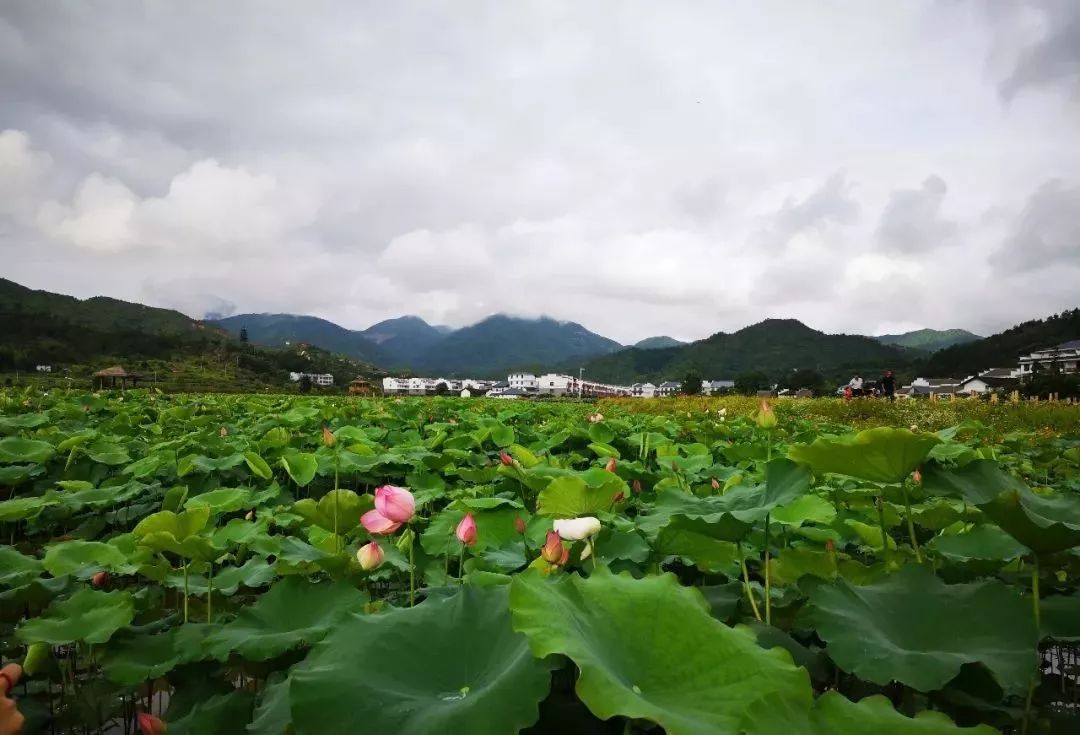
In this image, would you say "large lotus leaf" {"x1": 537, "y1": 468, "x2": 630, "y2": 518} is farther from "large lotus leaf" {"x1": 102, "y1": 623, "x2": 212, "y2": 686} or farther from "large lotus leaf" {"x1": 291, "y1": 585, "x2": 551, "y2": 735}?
"large lotus leaf" {"x1": 102, "y1": 623, "x2": 212, "y2": 686}

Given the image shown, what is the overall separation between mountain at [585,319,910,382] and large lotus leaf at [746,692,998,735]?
118898 mm

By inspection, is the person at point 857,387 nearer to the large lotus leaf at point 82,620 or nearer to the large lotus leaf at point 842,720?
the large lotus leaf at point 842,720

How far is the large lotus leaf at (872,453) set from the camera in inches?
46.5

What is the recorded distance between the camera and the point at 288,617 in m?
1.33

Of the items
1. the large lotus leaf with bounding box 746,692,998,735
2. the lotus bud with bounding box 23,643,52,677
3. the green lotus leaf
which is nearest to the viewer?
the large lotus leaf with bounding box 746,692,998,735

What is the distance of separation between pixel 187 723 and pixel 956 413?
1370cm

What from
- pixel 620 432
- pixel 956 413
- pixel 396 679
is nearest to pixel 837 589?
pixel 396 679

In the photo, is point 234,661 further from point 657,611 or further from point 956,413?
point 956,413

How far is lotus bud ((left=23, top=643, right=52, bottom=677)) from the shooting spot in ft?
4.23

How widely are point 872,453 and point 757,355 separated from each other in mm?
143225

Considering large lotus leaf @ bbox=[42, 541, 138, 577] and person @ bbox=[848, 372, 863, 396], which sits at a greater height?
person @ bbox=[848, 372, 863, 396]

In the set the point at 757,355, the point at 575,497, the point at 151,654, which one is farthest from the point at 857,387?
the point at 757,355

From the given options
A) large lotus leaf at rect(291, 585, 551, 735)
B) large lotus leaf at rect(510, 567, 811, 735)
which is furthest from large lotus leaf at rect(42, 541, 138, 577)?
large lotus leaf at rect(510, 567, 811, 735)

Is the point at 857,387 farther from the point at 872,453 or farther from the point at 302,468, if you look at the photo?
the point at 872,453
